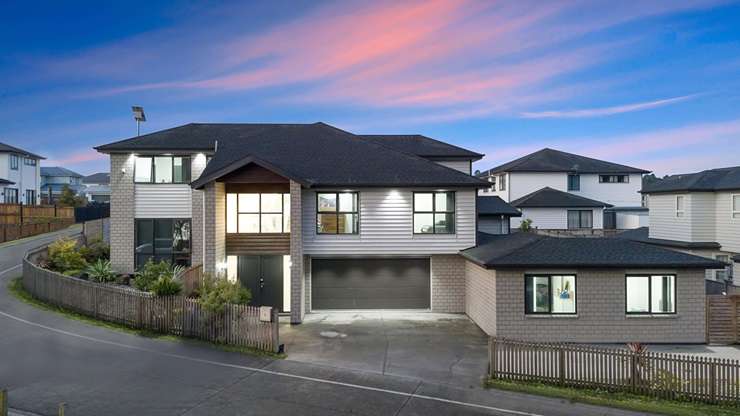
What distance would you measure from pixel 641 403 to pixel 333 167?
14.7 metres

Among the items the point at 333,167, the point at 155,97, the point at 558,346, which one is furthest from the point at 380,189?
the point at 155,97

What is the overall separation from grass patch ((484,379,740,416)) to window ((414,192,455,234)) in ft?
30.4

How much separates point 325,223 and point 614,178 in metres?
39.3

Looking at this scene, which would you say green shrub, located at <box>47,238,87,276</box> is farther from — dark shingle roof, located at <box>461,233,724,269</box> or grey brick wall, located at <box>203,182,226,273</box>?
dark shingle roof, located at <box>461,233,724,269</box>

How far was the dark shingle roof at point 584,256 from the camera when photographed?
1542 cm

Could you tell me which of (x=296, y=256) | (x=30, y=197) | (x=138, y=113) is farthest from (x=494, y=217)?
(x=30, y=197)

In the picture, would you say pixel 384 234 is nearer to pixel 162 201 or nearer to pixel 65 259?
pixel 162 201

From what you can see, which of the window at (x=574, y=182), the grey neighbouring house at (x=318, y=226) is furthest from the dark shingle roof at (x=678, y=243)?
the window at (x=574, y=182)

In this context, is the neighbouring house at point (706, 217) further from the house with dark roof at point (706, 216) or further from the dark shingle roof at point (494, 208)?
the dark shingle roof at point (494, 208)

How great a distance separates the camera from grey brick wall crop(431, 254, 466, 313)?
20547mm

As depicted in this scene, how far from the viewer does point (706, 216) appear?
25375 millimetres

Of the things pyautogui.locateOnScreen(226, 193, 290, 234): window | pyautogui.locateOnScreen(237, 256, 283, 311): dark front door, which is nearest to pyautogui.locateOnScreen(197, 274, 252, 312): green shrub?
pyautogui.locateOnScreen(237, 256, 283, 311): dark front door

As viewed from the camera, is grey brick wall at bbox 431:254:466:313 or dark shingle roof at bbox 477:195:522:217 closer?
grey brick wall at bbox 431:254:466:313

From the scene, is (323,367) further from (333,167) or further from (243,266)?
(333,167)
